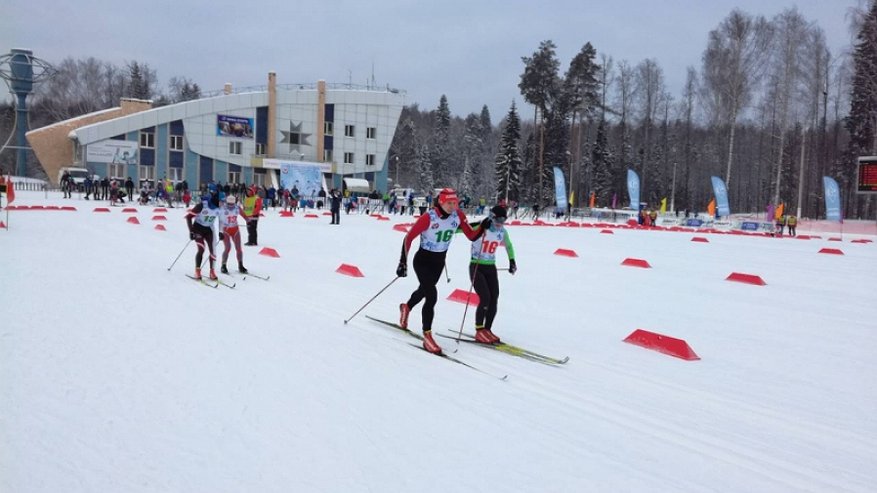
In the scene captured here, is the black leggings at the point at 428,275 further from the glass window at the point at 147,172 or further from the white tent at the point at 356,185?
the glass window at the point at 147,172

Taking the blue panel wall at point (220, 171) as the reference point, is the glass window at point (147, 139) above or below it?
above

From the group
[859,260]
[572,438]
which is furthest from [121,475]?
[859,260]

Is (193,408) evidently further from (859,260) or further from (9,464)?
(859,260)

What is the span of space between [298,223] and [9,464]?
20.6 meters

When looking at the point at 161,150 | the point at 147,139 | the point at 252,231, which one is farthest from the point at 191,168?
the point at 252,231

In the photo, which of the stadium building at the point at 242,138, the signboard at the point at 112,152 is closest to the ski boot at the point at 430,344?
the stadium building at the point at 242,138

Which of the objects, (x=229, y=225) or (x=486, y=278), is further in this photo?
(x=229, y=225)

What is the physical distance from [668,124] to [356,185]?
1409 inches

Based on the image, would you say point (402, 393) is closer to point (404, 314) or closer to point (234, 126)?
point (404, 314)

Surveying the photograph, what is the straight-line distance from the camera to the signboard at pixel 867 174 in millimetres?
23453

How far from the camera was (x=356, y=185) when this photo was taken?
156 feet

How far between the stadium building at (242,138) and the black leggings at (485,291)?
40881 mm

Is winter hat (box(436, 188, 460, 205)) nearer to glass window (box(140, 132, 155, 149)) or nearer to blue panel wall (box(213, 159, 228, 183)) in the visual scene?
blue panel wall (box(213, 159, 228, 183))

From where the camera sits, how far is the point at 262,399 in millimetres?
4480
